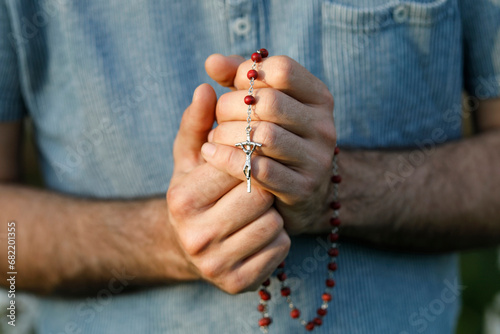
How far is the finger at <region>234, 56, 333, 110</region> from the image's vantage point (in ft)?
3.50

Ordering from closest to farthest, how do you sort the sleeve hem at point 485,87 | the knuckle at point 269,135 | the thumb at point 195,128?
the knuckle at point 269,135
the thumb at point 195,128
the sleeve hem at point 485,87

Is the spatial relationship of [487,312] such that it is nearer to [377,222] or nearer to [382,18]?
[377,222]

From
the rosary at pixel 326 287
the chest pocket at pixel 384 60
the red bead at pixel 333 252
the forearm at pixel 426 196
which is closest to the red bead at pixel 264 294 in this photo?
the rosary at pixel 326 287

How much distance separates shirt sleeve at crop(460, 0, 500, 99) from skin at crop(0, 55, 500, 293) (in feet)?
0.25

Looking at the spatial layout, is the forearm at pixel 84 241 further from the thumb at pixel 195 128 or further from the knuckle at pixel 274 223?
the knuckle at pixel 274 223

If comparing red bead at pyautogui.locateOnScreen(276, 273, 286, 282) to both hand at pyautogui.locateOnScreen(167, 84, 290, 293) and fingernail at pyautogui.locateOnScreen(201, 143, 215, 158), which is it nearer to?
hand at pyautogui.locateOnScreen(167, 84, 290, 293)

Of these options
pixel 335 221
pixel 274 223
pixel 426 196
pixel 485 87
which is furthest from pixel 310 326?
pixel 485 87

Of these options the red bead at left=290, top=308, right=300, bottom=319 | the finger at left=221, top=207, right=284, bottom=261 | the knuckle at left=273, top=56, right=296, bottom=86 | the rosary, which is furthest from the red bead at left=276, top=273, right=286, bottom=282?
the knuckle at left=273, top=56, right=296, bottom=86

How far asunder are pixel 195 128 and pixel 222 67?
172 mm

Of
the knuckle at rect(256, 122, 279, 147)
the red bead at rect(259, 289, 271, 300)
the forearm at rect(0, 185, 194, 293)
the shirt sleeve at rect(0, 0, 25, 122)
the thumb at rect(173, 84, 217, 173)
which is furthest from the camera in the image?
the shirt sleeve at rect(0, 0, 25, 122)

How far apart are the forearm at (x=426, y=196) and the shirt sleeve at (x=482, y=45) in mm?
183

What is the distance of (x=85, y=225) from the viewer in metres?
1.47

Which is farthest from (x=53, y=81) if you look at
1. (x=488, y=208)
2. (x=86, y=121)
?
(x=488, y=208)

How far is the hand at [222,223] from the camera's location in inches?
43.4
